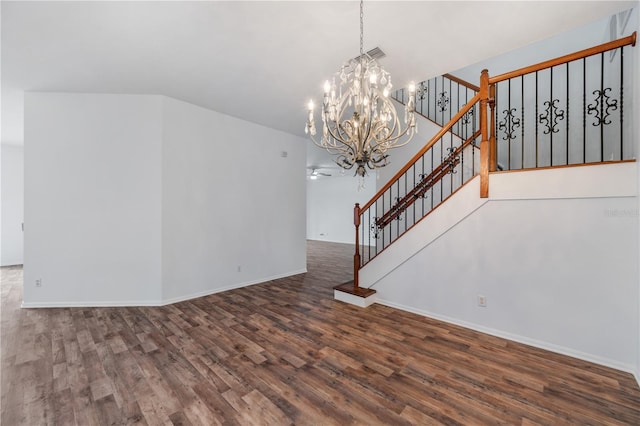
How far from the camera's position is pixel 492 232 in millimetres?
2959

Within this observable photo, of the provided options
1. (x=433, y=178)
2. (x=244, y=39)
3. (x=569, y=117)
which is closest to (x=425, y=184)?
(x=433, y=178)

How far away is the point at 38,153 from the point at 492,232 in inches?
242

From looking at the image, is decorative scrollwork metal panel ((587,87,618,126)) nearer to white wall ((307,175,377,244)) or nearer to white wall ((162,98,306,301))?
white wall ((162,98,306,301))

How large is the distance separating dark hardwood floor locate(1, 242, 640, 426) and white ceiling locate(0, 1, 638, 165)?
Answer: 313 cm

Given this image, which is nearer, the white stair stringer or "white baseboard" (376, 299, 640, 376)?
"white baseboard" (376, 299, 640, 376)

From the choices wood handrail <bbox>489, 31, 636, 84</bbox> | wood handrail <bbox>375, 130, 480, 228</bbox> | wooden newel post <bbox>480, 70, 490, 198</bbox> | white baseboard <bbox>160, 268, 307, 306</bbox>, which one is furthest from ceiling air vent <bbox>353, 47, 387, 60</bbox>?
white baseboard <bbox>160, 268, 307, 306</bbox>

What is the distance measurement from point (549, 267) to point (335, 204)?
28.7 feet

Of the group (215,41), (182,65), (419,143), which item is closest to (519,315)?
(419,143)

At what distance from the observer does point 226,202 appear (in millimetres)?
4684

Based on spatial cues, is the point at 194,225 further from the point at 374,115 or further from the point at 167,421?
the point at 374,115

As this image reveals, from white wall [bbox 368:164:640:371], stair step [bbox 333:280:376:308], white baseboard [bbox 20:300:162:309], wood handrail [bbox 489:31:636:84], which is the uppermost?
wood handrail [bbox 489:31:636:84]

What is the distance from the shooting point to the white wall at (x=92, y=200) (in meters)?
3.79

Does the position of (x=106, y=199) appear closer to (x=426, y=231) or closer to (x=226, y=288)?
(x=226, y=288)

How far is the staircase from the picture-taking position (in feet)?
10.1
